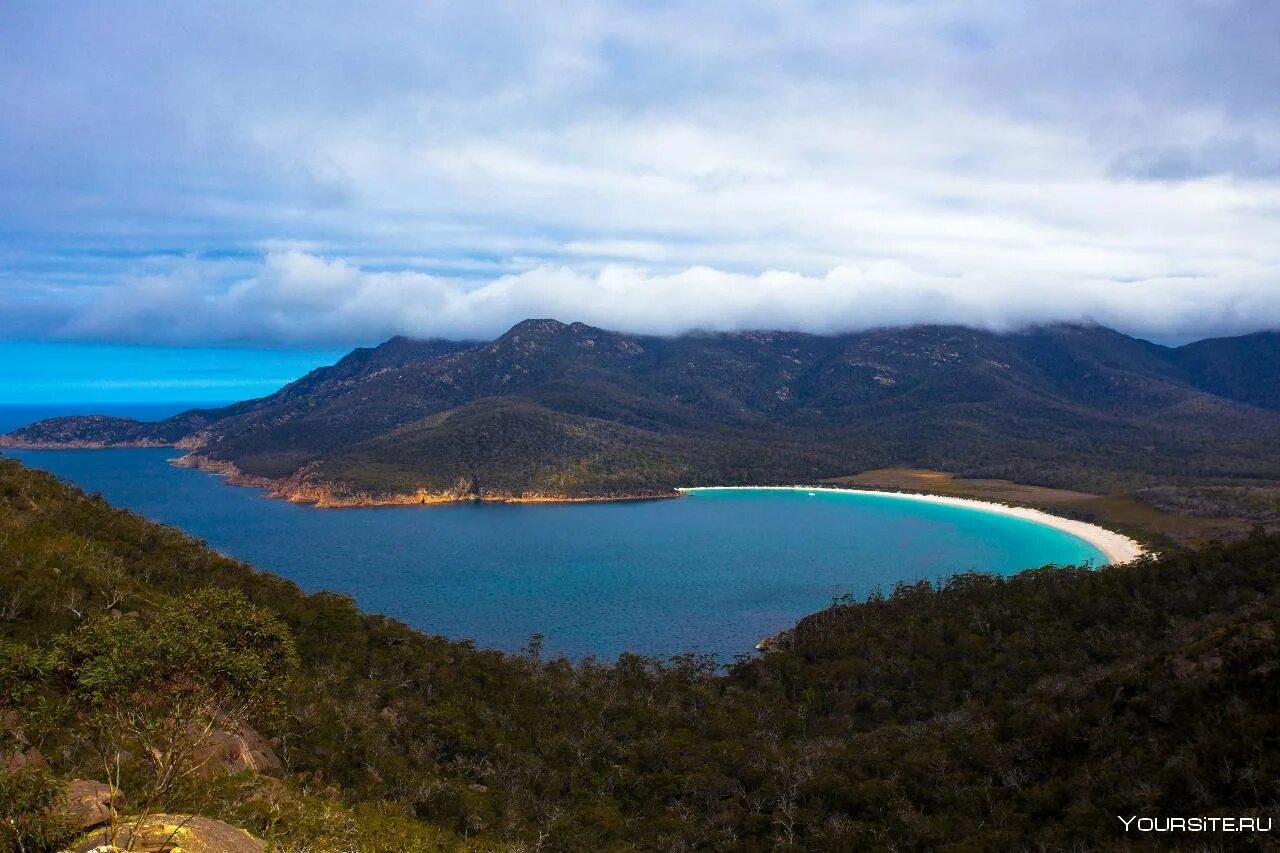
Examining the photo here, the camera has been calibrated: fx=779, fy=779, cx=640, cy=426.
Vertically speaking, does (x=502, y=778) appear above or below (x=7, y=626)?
below

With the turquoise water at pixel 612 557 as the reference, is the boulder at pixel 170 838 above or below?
above

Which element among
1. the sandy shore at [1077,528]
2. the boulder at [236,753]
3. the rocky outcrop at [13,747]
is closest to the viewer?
the rocky outcrop at [13,747]

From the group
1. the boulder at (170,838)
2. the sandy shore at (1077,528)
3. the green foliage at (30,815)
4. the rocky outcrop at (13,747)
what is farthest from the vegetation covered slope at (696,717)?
the sandy shore at (1077,528)

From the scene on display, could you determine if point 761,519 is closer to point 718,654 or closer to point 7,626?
point 718,654

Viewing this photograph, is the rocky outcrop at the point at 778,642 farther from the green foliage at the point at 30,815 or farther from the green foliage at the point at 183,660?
the green foliage at the point at 30,815

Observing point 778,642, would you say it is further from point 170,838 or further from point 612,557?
point 170,838

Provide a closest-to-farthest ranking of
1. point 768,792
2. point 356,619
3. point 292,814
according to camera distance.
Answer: point 292,814
point 768,792
point 356,619

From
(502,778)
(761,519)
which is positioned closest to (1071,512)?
(761,519)
